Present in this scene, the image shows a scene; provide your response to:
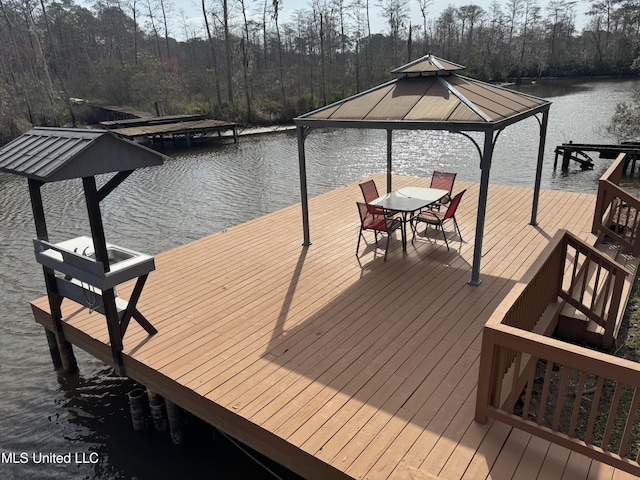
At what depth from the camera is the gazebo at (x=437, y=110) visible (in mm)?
4480

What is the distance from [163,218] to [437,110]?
24.2 feet

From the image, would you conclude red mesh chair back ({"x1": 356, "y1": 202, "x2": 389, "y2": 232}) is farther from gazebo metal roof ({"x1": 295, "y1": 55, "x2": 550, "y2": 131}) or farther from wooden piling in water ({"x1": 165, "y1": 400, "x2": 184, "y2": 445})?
wooden piling in water ({"x1": 165, "y1": 400, "x2": 184, "y2": 445})

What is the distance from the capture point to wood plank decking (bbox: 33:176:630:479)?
2.71 meters

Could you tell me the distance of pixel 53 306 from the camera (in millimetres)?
Result: 4352

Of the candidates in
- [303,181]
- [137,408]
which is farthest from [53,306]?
[303,181]

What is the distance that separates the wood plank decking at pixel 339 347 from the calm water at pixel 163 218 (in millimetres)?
750

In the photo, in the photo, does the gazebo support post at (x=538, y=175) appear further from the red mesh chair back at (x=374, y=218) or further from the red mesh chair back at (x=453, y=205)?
the red mesh chair back at (x=374, y=218)

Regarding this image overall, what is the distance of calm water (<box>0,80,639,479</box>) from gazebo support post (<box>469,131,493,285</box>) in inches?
109

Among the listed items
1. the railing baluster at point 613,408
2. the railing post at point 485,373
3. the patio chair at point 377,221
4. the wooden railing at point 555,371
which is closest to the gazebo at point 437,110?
the patio chair at point 377,221

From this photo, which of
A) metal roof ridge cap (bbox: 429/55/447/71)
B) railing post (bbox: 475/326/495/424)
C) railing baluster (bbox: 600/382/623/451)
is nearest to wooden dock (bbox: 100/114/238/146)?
metal roof ridge cap (bbox: 429/55/447/71)

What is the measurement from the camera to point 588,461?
2553 millimetres

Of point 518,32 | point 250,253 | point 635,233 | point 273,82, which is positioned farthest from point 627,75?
point 250,253

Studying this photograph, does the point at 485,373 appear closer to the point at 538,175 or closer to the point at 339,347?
the point at 339,347

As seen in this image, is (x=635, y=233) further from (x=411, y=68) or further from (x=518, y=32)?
(x=518, y=32)
